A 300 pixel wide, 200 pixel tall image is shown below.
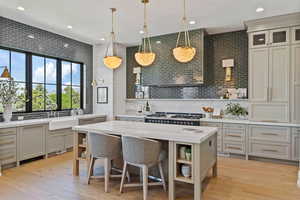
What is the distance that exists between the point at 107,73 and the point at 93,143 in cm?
344

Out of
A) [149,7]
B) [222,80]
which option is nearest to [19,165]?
[149,7]

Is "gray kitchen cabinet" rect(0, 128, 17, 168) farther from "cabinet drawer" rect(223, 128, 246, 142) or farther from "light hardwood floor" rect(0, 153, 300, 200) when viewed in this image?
"cabinet drawer" rect(223, 128, 246, 142)

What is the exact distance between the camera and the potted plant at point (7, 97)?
12.9 feet

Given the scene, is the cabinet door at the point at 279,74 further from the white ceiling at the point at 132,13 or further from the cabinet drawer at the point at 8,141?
the cabinet drawer at the point at 8,141

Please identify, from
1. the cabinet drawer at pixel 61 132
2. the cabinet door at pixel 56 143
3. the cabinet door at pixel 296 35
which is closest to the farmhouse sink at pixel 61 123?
the cabinet drawer at pixel 61 132

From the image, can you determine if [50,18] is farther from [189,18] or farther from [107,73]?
[189,18]

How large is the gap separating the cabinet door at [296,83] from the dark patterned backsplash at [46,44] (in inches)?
203

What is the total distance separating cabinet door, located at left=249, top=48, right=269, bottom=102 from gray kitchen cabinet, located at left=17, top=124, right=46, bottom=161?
14.9 feet

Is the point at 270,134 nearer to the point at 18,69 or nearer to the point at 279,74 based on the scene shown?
the point at 279,74

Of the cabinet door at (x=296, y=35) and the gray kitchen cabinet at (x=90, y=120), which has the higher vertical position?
the cabinet door at (x=296, y=35)

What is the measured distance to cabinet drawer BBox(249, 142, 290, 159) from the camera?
13.0ft

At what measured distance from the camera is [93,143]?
2.92 metres

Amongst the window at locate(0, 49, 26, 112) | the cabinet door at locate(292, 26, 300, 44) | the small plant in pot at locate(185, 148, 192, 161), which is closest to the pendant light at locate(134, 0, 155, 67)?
the small plant in pot at locate(185, 148, 192, 161)

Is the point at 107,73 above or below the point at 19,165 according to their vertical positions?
→ above
